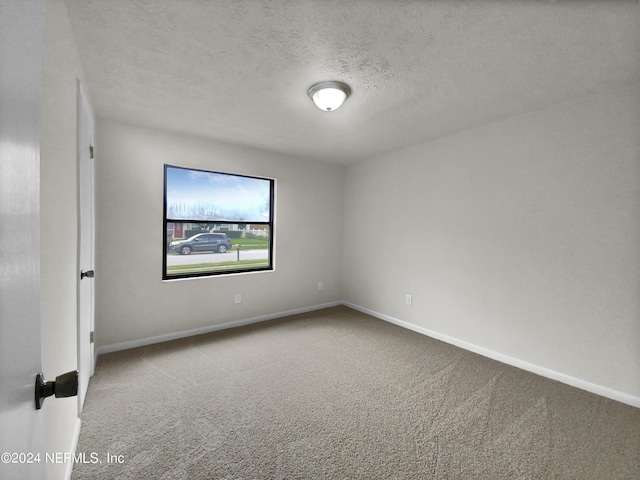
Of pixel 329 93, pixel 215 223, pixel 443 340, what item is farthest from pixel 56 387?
pixel 443 340

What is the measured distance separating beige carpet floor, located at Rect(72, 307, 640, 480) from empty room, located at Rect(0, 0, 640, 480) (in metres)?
0.02

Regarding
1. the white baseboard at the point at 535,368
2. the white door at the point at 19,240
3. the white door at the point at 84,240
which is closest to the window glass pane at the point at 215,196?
the white door at the point at 84,240

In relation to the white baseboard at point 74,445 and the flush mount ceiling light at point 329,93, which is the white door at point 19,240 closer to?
the white baseboard at point 74,445

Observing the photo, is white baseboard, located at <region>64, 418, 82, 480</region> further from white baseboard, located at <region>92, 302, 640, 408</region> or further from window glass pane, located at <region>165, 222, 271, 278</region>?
window glass pane, located at <region>165, 222, 271, 278</region>

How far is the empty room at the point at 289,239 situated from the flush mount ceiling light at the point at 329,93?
0.02 m

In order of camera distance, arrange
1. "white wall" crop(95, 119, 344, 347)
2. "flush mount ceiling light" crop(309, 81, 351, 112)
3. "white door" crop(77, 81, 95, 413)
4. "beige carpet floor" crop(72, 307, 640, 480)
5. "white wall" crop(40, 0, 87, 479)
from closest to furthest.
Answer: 1. "white wall" crop(40, 0, 87, 479)
2. "beige carpet floor" crop(72, 307, 640, 480)
3. "white door" crop(77, 81, 95, 413)
4. "flush mount ceiling light" crop(309, 81, 351, 112)
5. "white wall" crop(95, 119, 344, 347)

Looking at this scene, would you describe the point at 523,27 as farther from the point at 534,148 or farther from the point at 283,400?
the point at 283,400

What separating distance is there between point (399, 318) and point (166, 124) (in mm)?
3608

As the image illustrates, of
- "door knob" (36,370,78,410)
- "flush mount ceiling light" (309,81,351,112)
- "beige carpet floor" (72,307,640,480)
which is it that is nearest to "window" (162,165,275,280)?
"beige carpet floor" (72,307,640,480)

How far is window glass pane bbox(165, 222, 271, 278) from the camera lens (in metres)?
3.36

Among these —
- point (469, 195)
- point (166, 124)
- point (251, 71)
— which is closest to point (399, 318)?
point (469, 195)

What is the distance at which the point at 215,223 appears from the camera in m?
3.61

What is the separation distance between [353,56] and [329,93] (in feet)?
1.26

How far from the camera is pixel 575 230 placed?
2.37 meters
